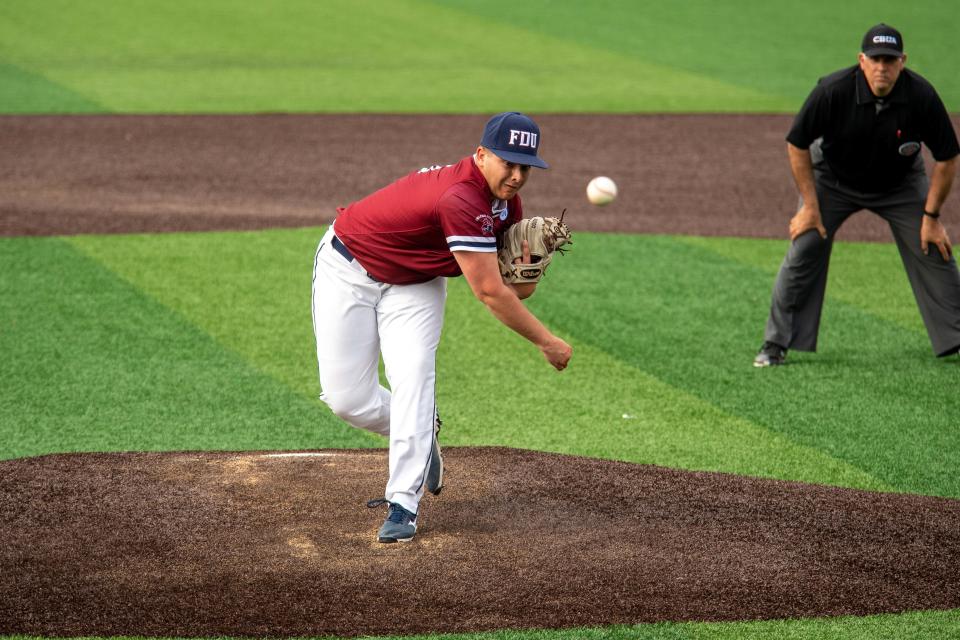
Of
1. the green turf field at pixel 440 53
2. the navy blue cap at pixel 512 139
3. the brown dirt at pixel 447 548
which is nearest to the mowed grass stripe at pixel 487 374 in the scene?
the brown dirt at pixel 447 548

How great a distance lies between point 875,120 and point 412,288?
380cm

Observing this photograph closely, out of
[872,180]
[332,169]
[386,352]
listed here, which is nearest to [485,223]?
[386,352]

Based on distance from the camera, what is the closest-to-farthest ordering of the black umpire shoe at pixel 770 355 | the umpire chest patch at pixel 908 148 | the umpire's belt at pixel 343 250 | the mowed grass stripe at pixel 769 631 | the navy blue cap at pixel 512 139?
the mowed grass stripe at pixel 769 631
the navy blue cap at pixel 512 139
the umpire's belt at pixel 343 250
the umpire chest patch at pixel 908 148
the black umpire shoe at pixel 770 355

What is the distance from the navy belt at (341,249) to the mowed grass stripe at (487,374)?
177 cm

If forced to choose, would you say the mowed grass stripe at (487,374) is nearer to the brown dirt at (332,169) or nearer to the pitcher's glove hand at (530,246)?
the brown dirt at (332,169)

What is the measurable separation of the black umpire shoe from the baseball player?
337cm

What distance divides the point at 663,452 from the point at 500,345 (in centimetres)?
221

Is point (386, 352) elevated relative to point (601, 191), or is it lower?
lower

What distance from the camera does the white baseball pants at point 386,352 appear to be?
18.1ft

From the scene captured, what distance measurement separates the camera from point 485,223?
5.25 m

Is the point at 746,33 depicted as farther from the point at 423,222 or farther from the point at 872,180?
the point at 423,222

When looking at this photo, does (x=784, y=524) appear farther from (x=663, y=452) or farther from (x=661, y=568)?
(x=663, y=452)

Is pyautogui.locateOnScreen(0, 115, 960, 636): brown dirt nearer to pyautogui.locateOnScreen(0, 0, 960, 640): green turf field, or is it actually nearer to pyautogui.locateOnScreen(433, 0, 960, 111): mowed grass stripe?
pyautogui.locateOnScreen(0, 0, 960, 640): green turf field

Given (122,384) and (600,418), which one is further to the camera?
(122,384)
